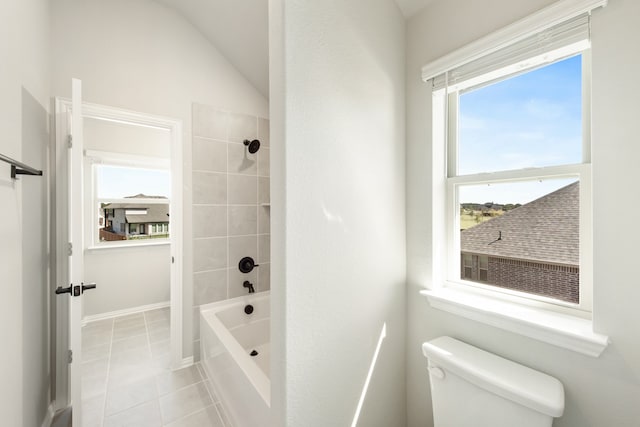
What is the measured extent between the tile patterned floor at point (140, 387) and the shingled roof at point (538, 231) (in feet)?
6.39

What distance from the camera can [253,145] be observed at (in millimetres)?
2381

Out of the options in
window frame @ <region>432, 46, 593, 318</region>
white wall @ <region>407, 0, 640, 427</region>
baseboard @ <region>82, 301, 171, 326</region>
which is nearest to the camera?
white wall @ <region>407, 0, 640, 427</region>

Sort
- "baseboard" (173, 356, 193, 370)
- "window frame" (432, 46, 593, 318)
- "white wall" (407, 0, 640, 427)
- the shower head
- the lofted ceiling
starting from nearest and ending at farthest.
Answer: "white wall" (407, 0, 640, 427) < "window frame" (432, 46, 593, 318) < the lofted ceiling < "baseboard" (173, 356, 193, 370) < the shower head

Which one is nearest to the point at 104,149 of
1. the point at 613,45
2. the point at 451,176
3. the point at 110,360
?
the point at 110,360

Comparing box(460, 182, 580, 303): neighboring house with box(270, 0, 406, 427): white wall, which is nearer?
box(270, 0, 406, 427): white wall

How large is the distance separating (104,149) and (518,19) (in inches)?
165

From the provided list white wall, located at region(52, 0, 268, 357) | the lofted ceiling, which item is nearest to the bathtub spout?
white wall, located at region(52, 0, 268, 357)

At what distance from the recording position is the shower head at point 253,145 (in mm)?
2366

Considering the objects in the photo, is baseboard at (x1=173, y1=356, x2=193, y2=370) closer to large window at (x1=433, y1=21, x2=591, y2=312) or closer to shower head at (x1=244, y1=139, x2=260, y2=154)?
shower head at (x1=244, y1=139, x2=260, y2=154)

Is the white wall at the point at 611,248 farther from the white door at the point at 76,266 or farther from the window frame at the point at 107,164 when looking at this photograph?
the window frame at the point at 107,164

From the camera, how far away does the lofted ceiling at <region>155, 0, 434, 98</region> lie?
191 centimetres

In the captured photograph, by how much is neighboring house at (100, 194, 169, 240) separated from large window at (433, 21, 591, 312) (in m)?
3.92

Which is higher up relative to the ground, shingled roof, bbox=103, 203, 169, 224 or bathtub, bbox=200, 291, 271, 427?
shingled roof, bbox=103, 203, 169, 224

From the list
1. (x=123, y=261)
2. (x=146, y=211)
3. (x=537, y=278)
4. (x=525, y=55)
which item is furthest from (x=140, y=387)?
(x=525, y=55)
